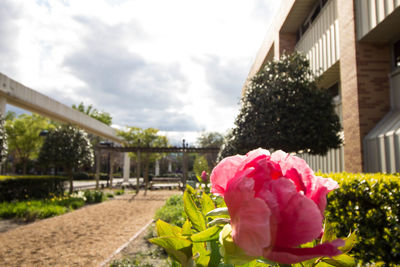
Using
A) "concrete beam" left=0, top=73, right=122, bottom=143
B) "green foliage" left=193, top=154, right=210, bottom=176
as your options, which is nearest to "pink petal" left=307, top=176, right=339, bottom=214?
"green foliage" left=193, top=154, right=210, bottom=176

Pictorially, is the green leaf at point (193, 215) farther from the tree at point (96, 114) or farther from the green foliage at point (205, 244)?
the tree at point (96, 114)

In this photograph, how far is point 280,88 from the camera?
751cm

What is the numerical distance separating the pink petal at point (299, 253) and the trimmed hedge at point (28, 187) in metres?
12.1

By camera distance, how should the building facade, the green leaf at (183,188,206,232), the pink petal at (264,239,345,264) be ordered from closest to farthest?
the pink petal at (264,239,345,264), the green leaf at (183,188,206,232), the building facade

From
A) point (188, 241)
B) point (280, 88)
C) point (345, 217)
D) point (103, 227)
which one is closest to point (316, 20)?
point (280, 88)

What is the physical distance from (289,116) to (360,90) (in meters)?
2.08

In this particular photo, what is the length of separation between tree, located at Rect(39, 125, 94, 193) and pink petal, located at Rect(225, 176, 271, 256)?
1551 centimetres

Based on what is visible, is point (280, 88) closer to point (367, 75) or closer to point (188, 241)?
point (367, 75)

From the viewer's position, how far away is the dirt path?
514cm

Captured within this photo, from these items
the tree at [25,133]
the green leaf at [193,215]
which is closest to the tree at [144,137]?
the tree at [25,133]

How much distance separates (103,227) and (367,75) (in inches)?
342

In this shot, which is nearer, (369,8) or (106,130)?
(369,8)

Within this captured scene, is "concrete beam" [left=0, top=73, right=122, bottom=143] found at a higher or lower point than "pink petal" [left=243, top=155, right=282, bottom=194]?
higher

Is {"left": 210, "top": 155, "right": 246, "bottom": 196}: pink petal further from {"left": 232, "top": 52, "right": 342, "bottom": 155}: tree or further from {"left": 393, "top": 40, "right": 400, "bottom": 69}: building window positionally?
{"left": 393, "top": 40, "right": 400, "bottom": 69}: building window
